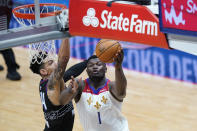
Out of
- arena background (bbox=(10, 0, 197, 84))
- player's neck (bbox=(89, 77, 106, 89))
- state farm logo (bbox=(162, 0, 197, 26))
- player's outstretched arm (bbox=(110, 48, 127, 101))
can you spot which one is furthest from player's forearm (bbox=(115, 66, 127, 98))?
arena background (bbox=(10, 0, 197, 84))

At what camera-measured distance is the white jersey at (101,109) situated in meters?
4.74

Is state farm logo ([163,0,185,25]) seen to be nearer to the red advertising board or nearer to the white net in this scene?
the red advertising board

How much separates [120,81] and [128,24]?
0.98 m

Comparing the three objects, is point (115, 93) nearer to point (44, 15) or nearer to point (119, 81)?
point (119, 81)

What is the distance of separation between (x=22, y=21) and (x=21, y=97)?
4.15 m

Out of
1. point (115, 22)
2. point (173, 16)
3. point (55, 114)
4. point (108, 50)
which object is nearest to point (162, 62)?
point (55, 114)

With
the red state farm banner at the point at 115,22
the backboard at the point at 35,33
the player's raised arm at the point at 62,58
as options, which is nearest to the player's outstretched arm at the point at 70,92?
the player's raised arm at the point at 62,58

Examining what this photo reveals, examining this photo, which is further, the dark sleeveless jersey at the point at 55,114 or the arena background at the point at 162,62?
the arena background at the point at 162,62

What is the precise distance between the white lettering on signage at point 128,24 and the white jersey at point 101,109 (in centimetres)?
130

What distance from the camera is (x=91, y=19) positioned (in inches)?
145

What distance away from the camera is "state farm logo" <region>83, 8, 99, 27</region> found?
3.66m

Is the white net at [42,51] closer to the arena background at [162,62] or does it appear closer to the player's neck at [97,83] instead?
the player's neck at [97,83]

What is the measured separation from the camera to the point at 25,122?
7305 millimetres

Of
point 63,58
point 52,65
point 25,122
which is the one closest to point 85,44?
point 25,122
